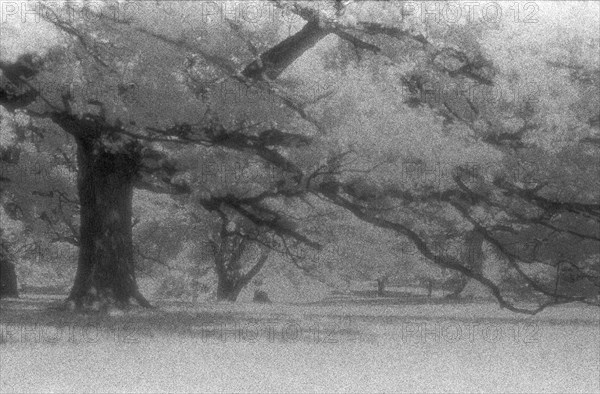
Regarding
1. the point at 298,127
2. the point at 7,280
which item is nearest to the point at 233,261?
the point at 7,280

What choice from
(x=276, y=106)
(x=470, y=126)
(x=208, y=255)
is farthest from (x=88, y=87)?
(x=208, y=255)

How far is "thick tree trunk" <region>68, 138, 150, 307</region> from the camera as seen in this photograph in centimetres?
2031

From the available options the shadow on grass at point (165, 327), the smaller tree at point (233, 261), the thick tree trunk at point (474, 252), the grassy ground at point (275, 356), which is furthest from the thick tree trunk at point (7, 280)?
the grassy ground at point (275, 356)

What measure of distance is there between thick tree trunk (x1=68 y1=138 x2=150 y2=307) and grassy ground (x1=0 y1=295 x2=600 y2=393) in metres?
0.81

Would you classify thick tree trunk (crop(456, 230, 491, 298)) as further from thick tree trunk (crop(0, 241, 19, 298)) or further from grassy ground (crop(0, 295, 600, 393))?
thick tree trunk (crop(0, 241, 19, 298))

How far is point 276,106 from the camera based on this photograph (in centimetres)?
1816

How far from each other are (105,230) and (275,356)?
28.3ft

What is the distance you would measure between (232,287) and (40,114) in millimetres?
25322

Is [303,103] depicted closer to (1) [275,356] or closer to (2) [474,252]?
(1) [275,356]

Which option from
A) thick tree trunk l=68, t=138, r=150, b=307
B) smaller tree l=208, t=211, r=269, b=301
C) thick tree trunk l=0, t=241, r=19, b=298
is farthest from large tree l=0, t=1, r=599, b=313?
thick tree trunk l=0, t=241, r=19, b=298

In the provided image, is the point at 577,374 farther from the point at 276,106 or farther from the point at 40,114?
the point at 40,114

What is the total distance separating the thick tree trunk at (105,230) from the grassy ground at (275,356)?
2.66 ft

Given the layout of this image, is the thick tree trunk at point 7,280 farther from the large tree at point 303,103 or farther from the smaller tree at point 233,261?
the large tree at point 303,103

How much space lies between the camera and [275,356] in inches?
516
